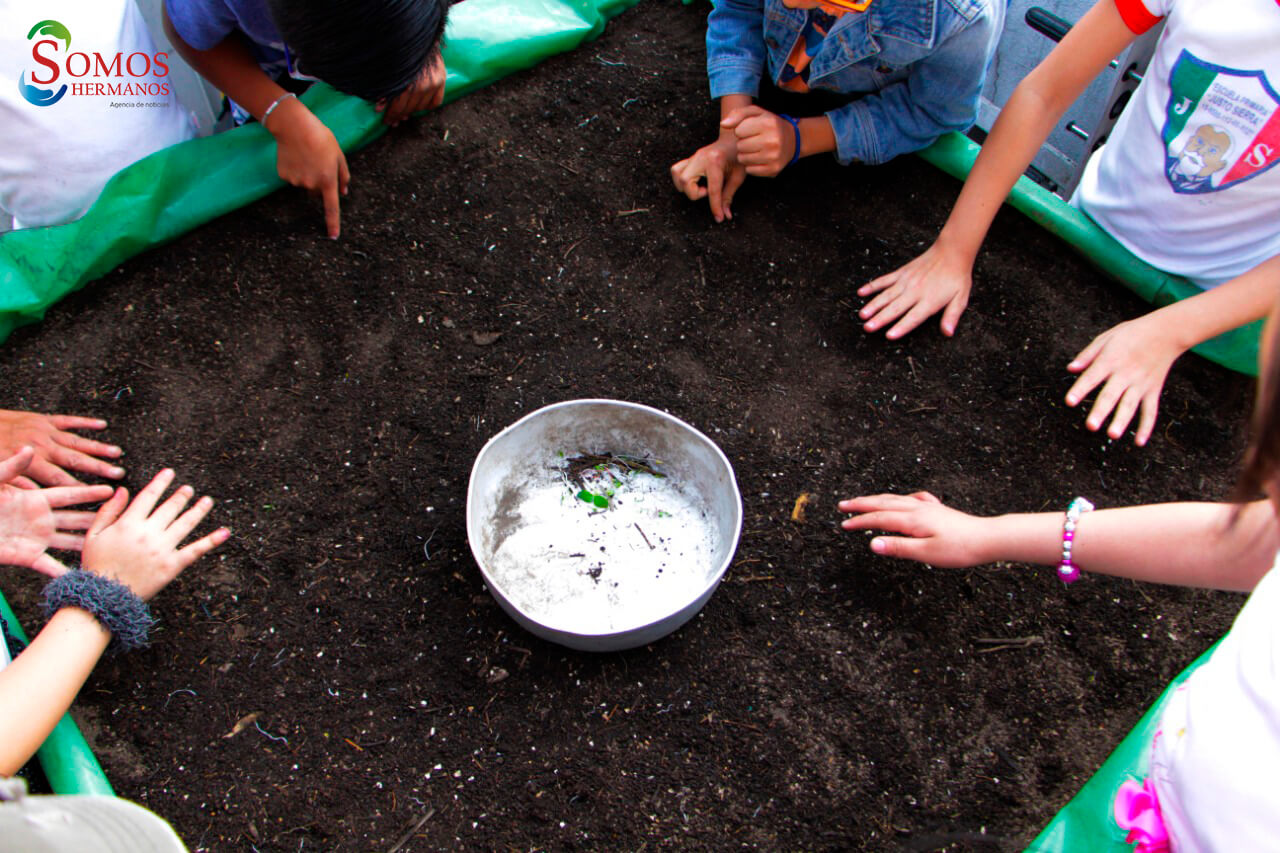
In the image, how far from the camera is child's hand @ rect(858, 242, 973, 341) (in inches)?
51.9

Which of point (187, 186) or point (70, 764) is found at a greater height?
point (187, 186)

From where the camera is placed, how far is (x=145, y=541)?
100 centimetres

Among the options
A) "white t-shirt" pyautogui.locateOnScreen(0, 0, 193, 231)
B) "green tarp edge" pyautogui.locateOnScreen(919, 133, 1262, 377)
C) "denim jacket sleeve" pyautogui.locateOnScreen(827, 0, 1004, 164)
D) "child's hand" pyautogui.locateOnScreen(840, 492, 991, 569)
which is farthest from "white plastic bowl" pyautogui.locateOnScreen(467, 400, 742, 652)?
"white t-shirt" pyautogui.locateOnScreen(0, 0, 193, 231)

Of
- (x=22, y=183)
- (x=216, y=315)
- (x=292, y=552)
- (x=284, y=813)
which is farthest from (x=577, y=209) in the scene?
(x=284, y=813)

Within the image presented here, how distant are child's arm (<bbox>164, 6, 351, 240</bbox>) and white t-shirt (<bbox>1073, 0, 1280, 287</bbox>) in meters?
1.20

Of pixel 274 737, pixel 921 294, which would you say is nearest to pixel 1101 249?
pixel 921 294

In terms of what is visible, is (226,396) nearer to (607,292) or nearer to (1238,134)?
(607,292)

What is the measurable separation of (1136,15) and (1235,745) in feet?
3.21

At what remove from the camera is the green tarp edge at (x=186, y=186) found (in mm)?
1274

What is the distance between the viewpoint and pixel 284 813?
0.95 metres

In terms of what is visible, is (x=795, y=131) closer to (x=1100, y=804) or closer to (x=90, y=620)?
(x=1100, y=804)

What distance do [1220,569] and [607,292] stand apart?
2.97 ft

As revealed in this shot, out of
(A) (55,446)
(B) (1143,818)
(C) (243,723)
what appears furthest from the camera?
(A) (55,446)

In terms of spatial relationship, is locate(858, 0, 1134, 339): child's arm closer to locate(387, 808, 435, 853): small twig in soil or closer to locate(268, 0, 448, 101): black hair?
locate(268, 0, 448, 101): black hair
